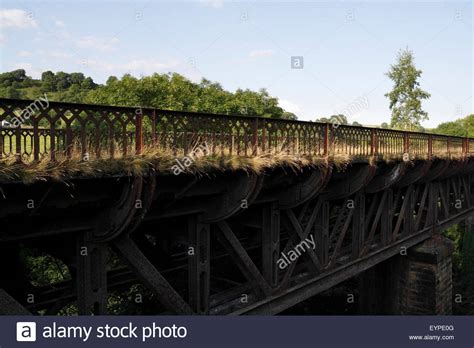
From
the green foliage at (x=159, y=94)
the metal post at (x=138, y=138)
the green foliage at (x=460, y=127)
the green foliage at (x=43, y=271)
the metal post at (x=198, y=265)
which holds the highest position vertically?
the green foliage at (x=460, y=127)

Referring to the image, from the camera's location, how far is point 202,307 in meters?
7.59

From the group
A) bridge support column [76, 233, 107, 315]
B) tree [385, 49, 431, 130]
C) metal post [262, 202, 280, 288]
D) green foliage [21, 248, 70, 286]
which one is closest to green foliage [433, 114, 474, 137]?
tree [385, 49, 431, 130]

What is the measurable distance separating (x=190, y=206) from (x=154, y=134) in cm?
177

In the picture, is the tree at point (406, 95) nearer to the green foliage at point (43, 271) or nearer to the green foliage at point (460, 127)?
the green foliage at point (43, 271)

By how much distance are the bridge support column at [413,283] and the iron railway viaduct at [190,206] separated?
1.47 meters

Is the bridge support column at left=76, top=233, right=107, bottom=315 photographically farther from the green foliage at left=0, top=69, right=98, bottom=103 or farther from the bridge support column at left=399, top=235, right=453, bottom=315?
the green foliage at left=0, top=69, right=98, bottom=103

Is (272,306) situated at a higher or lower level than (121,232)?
lower

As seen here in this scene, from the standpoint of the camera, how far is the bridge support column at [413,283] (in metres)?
15.6

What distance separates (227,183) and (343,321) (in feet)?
10.4

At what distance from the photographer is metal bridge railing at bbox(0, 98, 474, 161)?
15.8 ft

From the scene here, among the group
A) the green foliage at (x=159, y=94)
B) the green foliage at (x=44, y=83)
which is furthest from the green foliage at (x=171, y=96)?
the green foliage at (x=44, y=83)

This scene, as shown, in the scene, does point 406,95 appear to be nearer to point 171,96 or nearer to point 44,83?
point 171,96

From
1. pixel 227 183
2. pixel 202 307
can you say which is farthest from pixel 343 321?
pixel 227 183

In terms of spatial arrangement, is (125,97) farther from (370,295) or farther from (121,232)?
(121,232)
